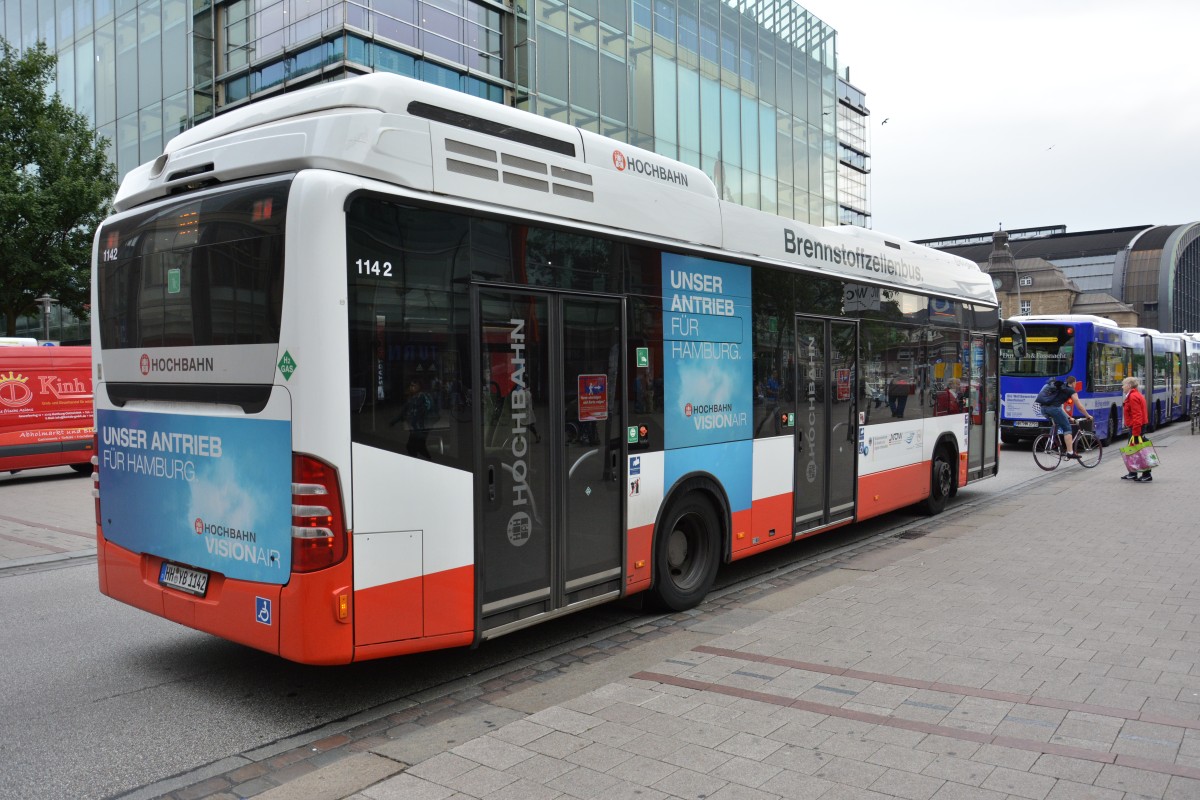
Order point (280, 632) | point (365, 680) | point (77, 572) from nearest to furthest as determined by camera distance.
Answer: point (280, 632) < point (365, 680) < point (77, 572)

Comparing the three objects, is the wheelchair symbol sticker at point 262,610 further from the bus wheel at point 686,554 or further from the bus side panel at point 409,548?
the bus wheel at point 686,554

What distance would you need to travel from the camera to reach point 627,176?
6.41 m

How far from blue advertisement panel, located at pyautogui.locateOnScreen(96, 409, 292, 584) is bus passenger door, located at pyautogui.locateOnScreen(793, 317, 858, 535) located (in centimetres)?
512

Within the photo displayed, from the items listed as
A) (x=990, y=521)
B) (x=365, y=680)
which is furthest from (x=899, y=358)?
(x=365, y=680)

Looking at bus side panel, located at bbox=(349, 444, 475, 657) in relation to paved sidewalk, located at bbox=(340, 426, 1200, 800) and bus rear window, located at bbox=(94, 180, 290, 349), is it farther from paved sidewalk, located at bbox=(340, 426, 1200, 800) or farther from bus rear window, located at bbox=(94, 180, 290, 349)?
bus rear window, located at bbox=(94, 180, 290, 349)

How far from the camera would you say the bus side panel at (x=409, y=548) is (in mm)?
4516

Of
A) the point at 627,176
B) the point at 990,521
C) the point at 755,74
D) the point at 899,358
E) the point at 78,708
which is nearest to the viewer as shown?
the point at 78,708

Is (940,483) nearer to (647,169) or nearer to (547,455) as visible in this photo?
(647,169)

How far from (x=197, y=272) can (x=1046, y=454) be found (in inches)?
652

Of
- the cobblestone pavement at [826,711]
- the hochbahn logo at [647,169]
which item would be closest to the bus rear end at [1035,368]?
the cobblestone pavement at [826,711]

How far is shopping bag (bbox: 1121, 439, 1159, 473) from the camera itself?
14680mm

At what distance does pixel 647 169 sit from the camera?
6656 mm

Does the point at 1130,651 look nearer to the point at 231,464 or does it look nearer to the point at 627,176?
the point at 627,176

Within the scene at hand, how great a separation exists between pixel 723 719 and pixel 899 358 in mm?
6492
